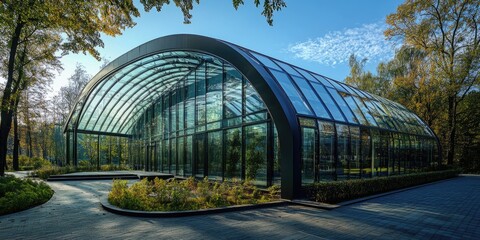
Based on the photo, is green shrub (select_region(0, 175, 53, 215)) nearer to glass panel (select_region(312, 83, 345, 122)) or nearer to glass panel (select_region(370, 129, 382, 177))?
glass panel (select_region(312, 83, 345, 122))

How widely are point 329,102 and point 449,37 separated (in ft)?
79.8

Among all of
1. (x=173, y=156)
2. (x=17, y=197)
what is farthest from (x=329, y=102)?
(x=17, y=197)

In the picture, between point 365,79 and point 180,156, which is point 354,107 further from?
point 365,79

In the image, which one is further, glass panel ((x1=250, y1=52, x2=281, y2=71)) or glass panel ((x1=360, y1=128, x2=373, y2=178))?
glass panel ((x1=360, y1=128, x2=373, y2=178))

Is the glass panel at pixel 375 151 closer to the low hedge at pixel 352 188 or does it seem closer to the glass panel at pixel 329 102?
the low hedge at pixel 352 188

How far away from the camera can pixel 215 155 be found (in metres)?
16.1

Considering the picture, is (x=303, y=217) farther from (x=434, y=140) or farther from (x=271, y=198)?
(x=434, y=140)

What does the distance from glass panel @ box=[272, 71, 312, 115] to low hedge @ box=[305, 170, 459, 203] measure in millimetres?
3115

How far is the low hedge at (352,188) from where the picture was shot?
10484mm

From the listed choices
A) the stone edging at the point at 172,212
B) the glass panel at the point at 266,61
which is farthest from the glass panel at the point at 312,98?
the stone edging at the point at 172,212

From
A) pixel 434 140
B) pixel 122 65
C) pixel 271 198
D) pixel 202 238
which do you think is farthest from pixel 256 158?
pixel 434 140

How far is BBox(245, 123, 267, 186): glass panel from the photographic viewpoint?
12.7m

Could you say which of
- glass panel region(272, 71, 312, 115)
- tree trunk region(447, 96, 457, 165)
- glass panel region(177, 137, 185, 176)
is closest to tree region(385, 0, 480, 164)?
tree trunk region(447, 96, 457, 165)

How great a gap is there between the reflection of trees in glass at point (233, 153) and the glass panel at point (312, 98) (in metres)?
3.67
